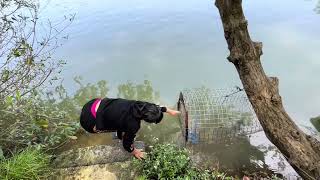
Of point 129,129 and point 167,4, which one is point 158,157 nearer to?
point 129,129

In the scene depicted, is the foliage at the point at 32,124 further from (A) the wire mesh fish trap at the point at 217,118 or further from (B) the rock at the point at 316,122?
(B) the rock at the point at 316,122

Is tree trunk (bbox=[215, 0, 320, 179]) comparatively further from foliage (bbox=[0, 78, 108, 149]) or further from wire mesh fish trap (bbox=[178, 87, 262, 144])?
foliage (bbox=[0, 78, 108, 149])

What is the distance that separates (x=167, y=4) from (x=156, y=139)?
472 cm

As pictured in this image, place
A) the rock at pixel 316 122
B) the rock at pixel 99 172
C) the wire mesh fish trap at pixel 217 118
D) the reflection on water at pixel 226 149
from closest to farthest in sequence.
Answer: the rock at pixel 99 172, the reflection on water at pixel 226 149, the wire mesh fish trap at pixel 217 118, the rock at pixel 316 122

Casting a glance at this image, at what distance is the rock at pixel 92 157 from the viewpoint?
387 centimetres

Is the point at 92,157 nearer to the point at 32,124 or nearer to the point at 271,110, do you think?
the point at 32,124

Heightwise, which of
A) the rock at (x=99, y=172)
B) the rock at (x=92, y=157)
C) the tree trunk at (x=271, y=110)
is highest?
the tree trunk at (x=271, y=110)

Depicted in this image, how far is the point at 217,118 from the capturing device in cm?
457

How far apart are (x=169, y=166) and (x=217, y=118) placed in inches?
48.7

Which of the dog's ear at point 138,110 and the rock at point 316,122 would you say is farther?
the rock at point 316,122

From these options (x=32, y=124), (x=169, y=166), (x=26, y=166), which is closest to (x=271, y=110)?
(x=169, y=166)

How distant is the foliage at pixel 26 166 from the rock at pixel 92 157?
206mm

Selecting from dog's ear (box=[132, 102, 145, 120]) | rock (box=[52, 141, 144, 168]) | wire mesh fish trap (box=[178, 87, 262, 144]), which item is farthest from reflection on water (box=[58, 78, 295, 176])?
dog's ear (box=[132, 102, 145, 120])

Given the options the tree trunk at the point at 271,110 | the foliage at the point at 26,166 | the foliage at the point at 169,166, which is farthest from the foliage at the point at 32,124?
the tree trunk at the point at 271,110
